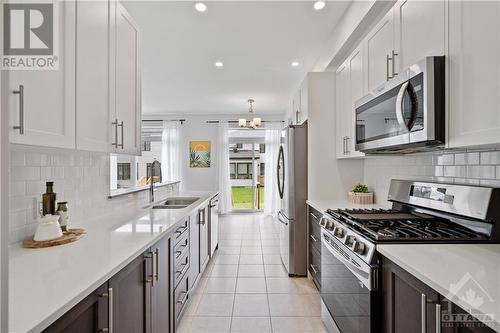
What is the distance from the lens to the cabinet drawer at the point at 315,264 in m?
2.74

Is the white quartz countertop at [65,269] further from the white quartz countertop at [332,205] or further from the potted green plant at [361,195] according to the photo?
the potted green plant at [361,195]

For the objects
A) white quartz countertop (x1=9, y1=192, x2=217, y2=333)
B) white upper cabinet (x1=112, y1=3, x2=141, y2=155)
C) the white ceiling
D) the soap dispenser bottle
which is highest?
the white ceiling

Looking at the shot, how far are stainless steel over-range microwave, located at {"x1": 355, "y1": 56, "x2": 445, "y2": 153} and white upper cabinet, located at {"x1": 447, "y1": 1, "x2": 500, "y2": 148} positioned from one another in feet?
0.18

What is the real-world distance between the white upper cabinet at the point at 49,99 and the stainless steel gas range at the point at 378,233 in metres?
1.61

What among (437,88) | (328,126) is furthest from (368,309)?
(328,126)

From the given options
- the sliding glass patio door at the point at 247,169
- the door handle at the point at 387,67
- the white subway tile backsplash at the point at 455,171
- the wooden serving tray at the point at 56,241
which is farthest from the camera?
the sliding glass patio door at the point at 247,169

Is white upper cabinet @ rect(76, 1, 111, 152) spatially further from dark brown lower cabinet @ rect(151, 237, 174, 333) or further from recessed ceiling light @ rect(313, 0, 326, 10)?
recessed ceiling light @ rect(313, 0, 326, 10)

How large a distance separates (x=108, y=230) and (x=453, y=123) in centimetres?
201

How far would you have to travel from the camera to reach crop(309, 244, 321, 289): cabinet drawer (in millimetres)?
2736

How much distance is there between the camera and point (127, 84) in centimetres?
207

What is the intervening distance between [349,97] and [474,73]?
5.21ft

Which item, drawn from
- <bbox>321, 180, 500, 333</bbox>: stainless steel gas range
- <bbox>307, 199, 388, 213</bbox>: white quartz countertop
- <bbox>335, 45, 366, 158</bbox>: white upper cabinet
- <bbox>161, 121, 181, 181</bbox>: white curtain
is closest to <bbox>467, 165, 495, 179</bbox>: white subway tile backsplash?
<bbox>321, 180, 500, 333</bbox>: stainless steel gas range

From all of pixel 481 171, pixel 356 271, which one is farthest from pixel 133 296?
pixel 481 171

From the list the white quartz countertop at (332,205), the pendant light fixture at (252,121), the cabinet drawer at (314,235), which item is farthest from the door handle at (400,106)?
the pendant light fixture at (252,121)
